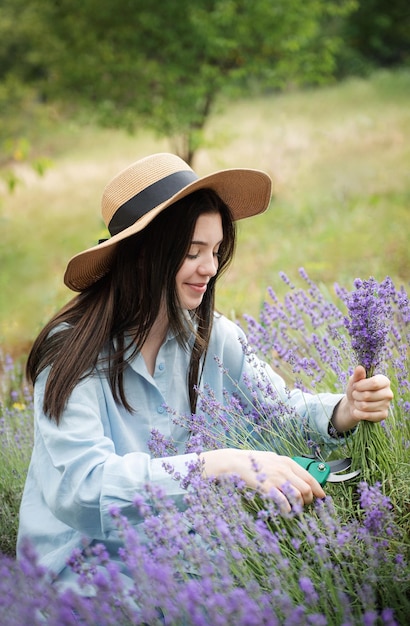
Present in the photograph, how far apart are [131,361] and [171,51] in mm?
7540

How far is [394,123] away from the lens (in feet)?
43.6

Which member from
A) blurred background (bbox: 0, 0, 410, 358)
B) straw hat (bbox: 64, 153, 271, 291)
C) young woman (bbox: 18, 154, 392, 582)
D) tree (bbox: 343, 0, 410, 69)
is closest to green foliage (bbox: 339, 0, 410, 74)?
tree (bbox: 343, 0, 410, 69)

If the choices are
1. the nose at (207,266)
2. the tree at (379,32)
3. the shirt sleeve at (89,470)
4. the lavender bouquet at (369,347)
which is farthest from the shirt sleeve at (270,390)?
the tree at (379,32)

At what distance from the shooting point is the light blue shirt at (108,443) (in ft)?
5.57

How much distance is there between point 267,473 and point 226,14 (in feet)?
23.8

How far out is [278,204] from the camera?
9.54 metres

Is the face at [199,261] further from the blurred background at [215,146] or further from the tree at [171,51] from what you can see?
the tree at [171,51]

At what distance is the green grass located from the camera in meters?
5.93

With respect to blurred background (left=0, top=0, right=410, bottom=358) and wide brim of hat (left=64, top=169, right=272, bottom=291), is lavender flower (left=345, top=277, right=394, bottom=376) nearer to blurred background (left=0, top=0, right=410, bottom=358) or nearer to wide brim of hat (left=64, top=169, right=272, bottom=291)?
wide brim of hat (left=64, top=169, right=272, bottom=291)

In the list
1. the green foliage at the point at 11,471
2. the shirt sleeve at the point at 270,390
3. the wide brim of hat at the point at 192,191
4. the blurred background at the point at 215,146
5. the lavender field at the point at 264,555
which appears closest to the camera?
the lavender field at the point at 264,555

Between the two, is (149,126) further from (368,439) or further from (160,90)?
(368,439)

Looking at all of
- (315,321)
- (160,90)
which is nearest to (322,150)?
(160,90)

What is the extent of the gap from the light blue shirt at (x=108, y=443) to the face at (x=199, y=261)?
0.59 feet

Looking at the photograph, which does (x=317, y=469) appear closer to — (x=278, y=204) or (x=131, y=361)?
(x=131, y=361)
